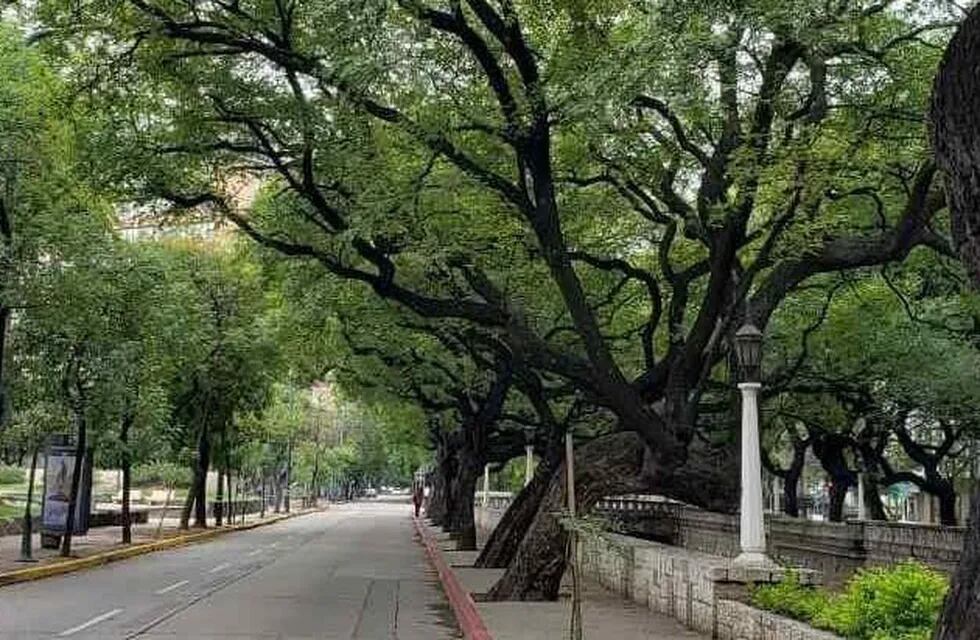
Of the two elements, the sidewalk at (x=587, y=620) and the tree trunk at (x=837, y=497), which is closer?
the sidewalk at (x=587, y=620)

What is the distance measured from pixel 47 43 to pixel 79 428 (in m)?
14.5

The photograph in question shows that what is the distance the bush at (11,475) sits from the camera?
63850mm

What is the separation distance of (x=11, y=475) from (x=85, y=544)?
1376 inches

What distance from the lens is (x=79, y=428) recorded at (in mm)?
27422

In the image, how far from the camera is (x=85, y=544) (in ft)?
110

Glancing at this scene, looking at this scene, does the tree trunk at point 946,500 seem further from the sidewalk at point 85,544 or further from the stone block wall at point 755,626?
the sidewalk at point 85,544

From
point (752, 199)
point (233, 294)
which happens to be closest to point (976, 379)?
point (752, 199)

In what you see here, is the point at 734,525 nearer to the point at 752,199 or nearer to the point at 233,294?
the point at 752,199

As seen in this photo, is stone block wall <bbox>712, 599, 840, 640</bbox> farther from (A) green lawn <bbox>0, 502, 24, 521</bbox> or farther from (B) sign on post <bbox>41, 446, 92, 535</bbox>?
(A) green lawn <bbox>0, 502, 24, 521</bbox>

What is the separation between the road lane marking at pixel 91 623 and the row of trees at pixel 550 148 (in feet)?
18.8

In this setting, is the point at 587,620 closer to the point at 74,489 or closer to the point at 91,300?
the point at 91,300

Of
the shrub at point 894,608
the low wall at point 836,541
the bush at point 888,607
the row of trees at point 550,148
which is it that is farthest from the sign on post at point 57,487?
the shrub at point 894,608

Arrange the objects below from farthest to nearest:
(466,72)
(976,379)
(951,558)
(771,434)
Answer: (771,434) → (976,379) → (951,558) → (466,72)

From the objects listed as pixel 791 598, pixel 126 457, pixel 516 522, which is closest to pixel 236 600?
pixel 516 522
